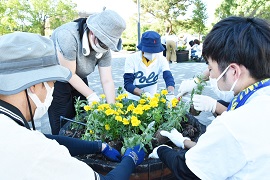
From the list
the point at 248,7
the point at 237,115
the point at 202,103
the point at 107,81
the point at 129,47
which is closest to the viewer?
the point at 237,115

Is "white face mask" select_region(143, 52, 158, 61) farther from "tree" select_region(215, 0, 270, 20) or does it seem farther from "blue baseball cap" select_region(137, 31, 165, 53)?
"tree" select_region(215, 0, 270, 20)

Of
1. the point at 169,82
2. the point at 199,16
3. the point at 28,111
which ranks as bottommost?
the point at 199,16

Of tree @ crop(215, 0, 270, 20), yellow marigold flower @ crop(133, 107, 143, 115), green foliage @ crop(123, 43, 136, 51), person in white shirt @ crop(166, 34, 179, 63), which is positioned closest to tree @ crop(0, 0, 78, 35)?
green foliage @ crop(123, 43, 136, 51)

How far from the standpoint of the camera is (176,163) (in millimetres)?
1132

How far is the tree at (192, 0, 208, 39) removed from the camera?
2173 cm

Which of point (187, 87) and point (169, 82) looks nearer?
point (187, 87)

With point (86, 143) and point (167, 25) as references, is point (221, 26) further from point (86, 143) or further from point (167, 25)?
point (167, 25)

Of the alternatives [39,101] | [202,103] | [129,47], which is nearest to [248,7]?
[129,47]

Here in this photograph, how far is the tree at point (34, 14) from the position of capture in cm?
1331

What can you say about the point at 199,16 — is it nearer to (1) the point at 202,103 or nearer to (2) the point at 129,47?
(2) the point at 129,47

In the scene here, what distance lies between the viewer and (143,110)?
1.60 m

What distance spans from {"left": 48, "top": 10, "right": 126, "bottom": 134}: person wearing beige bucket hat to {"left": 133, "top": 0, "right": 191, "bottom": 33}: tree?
19919 millimetres

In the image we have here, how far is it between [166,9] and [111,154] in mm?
21398

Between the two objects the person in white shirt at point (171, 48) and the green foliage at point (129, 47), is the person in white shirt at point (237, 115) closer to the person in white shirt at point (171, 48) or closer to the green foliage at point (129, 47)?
the person in white shirt at point (171, 48)
